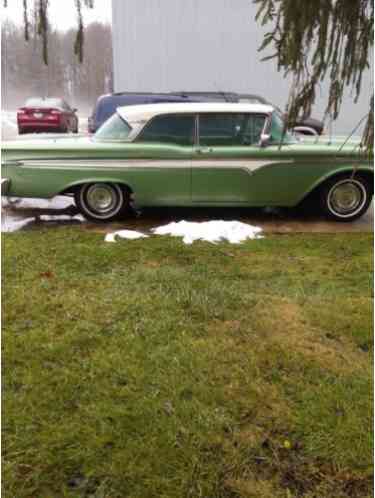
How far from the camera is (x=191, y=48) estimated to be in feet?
55.2

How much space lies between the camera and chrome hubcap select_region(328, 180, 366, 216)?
6.09 metres

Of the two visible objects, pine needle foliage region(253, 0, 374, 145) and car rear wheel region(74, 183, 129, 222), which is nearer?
pine needle foliage region(253, 0, 374, 145)

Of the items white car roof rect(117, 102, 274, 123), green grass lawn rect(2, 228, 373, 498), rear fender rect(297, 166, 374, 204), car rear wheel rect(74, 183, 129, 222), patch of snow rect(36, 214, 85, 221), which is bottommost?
green grass lawn rect(2, 228, 373, 498)

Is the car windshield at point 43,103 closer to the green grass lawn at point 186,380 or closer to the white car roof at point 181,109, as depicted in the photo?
the white car roof at point 181,109

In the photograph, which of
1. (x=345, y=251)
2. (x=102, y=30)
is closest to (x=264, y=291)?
(x=345, y=251)

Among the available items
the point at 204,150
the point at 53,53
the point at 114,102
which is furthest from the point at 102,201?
the point at 114,102

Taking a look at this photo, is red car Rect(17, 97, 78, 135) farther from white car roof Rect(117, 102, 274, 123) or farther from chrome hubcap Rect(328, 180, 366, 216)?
chrome hubcap Rect(328, 180, 366, 216)

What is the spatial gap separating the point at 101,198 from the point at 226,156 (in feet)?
5.39

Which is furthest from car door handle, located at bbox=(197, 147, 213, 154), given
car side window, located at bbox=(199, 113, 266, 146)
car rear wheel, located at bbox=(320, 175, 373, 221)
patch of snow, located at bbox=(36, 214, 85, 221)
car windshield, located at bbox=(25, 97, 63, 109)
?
car windshield, located at bbox=(25, 97, 63, 109)

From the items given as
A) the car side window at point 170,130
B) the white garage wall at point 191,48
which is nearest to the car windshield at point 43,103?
the white garage wall at point 191,48

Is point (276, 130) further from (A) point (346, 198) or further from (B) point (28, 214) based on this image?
(B) point (28, 214)

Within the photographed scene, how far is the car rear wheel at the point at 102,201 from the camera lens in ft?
19.7

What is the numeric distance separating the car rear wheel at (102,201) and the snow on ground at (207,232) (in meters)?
0.64

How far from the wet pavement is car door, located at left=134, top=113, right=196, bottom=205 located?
43 centimetres
